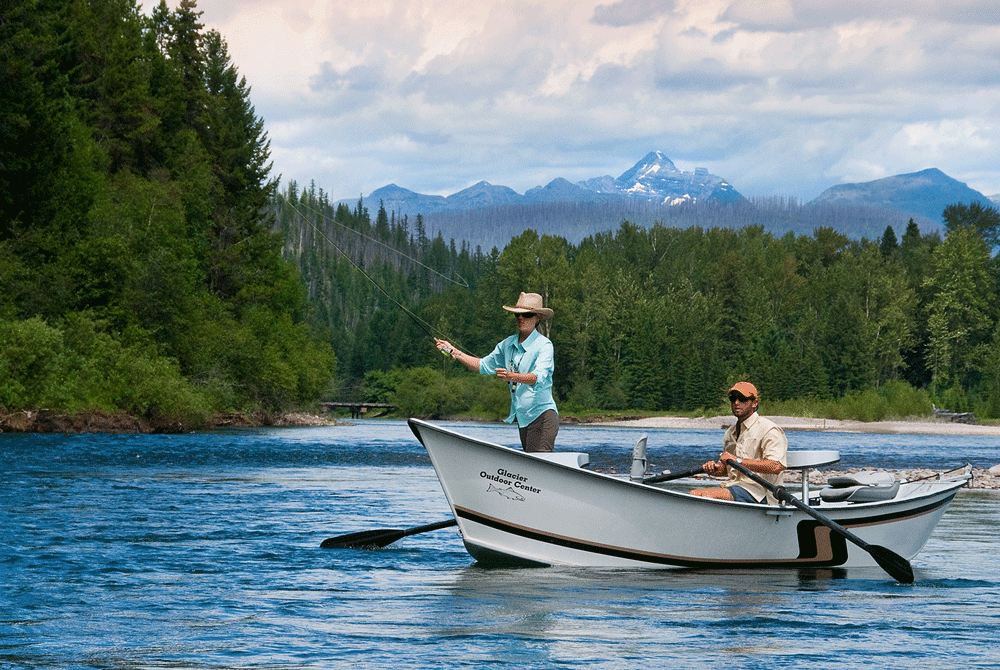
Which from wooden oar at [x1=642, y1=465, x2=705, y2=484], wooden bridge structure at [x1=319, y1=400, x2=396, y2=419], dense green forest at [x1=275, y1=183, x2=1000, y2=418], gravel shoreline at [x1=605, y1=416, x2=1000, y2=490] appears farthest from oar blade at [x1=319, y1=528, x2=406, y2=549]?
wooden bridge structure at [x1=319, y1=400, x2=396, y2=419]

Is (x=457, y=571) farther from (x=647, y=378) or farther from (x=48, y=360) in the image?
(x=647, y=378)

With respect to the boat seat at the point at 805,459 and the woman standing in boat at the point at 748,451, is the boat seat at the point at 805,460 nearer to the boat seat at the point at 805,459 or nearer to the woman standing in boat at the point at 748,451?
the boat seat at the point at 805,459

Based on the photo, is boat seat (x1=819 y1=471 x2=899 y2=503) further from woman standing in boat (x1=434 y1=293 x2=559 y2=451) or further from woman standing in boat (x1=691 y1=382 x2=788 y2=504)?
woman standing in boat (x1=434 y1=293 x2=559 y2=451)

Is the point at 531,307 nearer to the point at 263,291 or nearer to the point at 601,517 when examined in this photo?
the point at 601,517

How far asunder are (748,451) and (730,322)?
109 metres

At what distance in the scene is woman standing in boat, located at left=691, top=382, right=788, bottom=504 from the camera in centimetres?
1224

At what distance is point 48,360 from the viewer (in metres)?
39.0

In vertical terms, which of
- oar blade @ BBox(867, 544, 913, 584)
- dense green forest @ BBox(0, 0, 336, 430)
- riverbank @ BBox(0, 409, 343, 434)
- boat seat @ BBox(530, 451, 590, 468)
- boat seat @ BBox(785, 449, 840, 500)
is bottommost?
oar blade @ BBox(867, 544, 913, 584)

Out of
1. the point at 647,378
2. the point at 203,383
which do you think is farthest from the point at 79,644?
the point at 647,378

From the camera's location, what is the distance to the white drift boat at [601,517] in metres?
11.7

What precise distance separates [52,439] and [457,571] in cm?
2642

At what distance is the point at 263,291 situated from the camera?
66.5 m

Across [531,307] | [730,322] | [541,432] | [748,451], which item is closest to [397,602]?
[541,432]

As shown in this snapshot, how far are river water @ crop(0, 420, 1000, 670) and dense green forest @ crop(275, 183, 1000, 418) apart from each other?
254 feet
